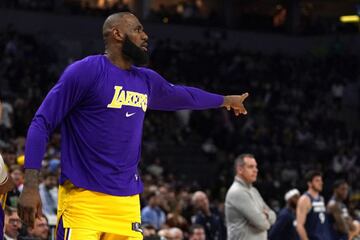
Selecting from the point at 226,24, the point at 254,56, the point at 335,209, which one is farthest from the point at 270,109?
the point at 335,209

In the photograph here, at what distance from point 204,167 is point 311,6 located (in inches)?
514

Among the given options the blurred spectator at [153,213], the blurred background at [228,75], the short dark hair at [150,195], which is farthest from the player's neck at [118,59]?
the blurred background at [228,75]

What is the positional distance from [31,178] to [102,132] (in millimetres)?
583

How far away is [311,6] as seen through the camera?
35.3 metres

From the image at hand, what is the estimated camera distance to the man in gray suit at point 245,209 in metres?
8.53

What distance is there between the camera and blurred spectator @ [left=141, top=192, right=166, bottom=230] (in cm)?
1323

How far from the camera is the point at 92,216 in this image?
491cm

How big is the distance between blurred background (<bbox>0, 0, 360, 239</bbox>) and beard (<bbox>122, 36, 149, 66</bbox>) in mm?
11414

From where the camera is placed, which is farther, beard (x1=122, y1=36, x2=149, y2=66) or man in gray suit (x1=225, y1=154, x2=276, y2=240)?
man in gray suit (x1=225, y1=154, x2=276, y2=240)

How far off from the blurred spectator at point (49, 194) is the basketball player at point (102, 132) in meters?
7.28

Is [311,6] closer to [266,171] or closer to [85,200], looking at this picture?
[266,171]

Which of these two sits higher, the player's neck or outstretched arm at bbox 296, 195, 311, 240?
the player's neck

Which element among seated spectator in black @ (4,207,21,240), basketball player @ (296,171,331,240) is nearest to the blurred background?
basketball player @ (296,171,331,240)

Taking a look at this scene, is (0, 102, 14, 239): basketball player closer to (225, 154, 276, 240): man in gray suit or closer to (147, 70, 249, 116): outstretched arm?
(147, 70, 249, 116): outstretched arm
